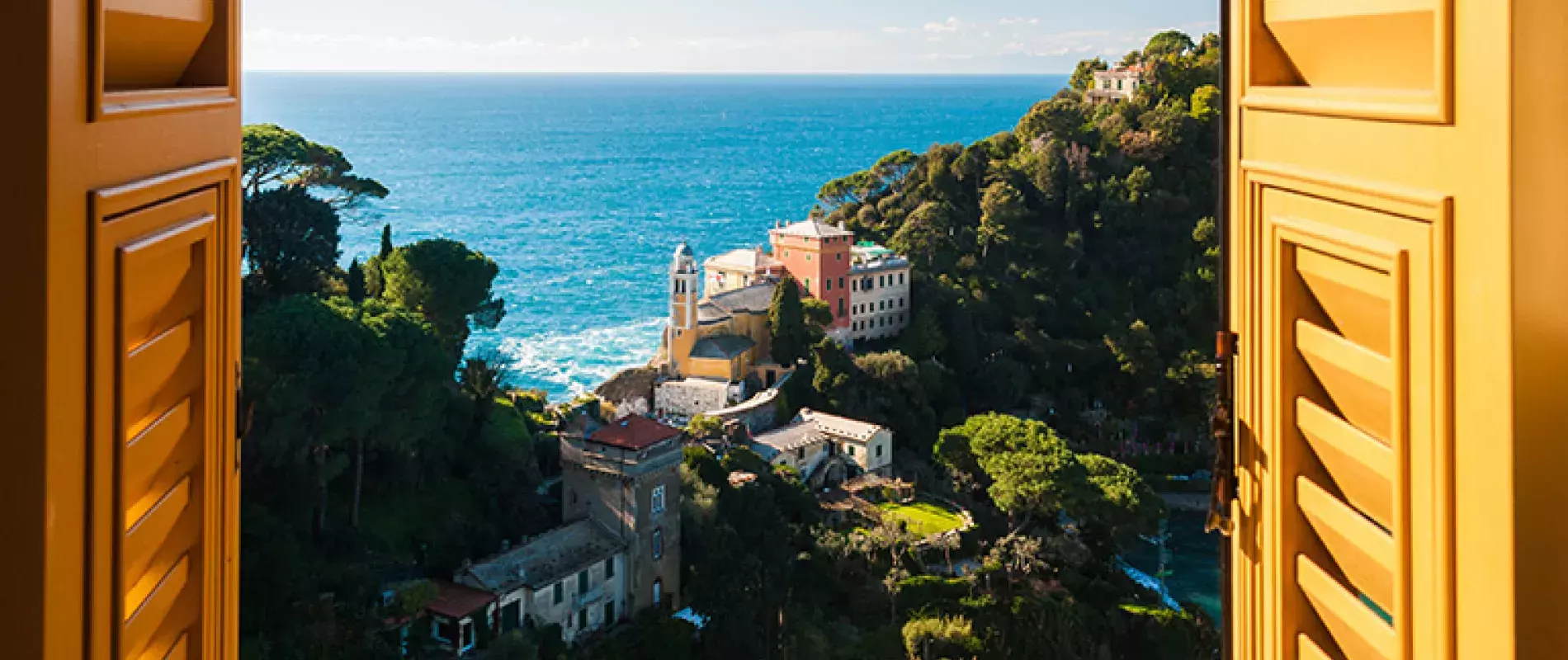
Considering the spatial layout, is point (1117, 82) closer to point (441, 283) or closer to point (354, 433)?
point (441, 283)

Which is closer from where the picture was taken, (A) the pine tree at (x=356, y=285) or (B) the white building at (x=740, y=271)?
(A) the pine tree at (x=356, y=285)

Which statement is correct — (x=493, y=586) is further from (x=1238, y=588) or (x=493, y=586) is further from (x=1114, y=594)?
(x=1238, y=588)

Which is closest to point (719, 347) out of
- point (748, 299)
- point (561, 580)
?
point (748, 299)

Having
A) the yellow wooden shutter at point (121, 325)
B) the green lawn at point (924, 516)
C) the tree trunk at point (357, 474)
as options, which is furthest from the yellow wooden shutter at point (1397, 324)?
the green lawn at point (924, 516)

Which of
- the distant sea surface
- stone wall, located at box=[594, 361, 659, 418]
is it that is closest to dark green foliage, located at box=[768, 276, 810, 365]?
stone wall, located at box=[594, 361, 659, 418]

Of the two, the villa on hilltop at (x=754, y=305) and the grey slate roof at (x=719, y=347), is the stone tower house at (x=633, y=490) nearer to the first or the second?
the villa on hilltop at (x=754, y=305)

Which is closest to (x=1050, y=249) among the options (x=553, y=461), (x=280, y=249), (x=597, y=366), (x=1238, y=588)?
(x=597, y=366)
